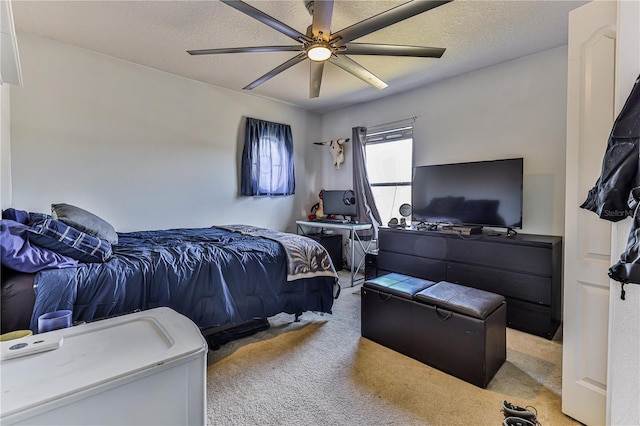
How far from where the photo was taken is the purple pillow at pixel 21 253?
4.75 feet

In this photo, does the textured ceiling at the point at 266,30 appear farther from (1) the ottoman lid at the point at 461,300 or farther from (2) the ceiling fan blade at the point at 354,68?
(1) the ottoman lid at the point at 461,300

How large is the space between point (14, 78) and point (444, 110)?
372 centimetres

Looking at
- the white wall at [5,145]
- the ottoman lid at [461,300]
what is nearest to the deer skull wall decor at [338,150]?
the ottoman lid at [461,300]

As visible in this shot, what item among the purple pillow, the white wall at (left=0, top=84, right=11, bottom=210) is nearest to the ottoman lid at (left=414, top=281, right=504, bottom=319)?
the purple pillow

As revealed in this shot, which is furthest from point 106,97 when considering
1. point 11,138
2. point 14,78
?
point 14,78

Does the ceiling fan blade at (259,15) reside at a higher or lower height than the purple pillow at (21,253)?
higher

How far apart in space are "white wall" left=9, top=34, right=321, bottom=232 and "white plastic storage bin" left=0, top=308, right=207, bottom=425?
8.63ft

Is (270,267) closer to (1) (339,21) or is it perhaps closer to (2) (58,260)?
(2) (58,260)

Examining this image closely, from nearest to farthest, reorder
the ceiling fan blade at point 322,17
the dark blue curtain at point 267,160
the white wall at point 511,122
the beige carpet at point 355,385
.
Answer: the beige carpet at point 355,385
the ceiling fan blade at point 322,17
the white wall at point 511,122
the dark blue curtain at point 267,160

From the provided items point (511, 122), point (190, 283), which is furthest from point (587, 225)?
point (190, 283)

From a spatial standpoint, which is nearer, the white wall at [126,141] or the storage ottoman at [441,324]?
the storage ottoman at [441,324]

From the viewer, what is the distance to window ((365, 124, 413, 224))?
3967mm

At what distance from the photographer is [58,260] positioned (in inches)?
64.5

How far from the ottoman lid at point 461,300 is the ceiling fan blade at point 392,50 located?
168cm
